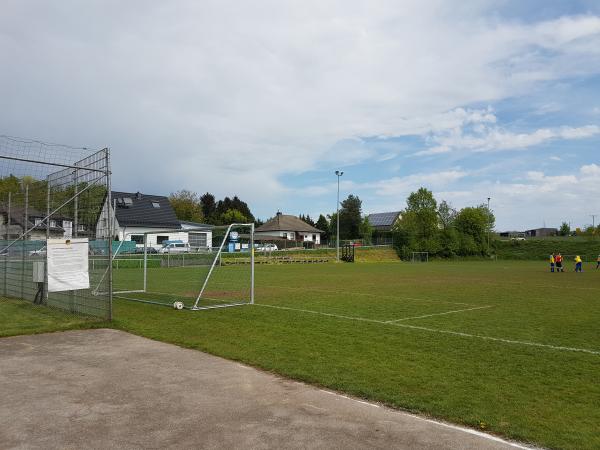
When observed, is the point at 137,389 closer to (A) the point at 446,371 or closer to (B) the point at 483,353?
(A) the point at 446,371

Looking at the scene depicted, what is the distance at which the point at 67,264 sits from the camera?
10.5 metres

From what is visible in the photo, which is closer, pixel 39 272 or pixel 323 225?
pixel 39 272

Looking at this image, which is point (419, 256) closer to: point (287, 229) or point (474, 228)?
point (474, 228)

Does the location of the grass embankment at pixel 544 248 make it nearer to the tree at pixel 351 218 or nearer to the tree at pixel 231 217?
the tree at pixel 351 218

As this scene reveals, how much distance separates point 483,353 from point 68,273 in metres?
8.76

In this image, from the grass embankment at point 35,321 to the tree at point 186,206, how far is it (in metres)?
80.3

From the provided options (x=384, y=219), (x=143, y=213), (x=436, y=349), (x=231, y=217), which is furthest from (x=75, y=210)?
(x=384, y=219)

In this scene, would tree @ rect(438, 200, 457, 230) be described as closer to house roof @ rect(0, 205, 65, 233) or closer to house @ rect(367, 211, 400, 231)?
house @ rect(367, 211, 400, 231)

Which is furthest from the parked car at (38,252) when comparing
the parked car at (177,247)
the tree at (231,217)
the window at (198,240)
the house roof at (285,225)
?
the house roof at (285,225)

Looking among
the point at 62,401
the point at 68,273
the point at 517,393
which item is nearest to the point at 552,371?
the point at 517,393

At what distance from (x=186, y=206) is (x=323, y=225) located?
3665 cm

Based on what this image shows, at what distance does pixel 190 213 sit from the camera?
92.3 metres

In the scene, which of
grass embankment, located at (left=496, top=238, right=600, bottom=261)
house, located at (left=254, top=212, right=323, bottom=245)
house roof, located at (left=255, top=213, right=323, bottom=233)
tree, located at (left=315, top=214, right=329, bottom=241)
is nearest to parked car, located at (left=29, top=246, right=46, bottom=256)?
grass embankment, located at (left=496, top=238, right=600, bottom=261)

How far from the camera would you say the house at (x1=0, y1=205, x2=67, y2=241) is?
1162 cm
